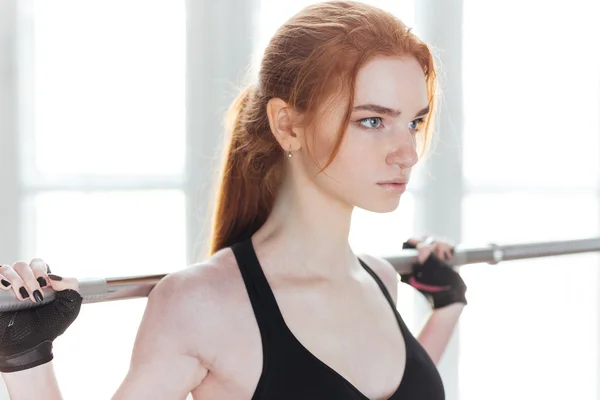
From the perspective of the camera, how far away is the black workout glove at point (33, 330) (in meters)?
1.08

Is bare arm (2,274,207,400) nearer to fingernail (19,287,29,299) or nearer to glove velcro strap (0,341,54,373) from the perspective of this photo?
glove velcro strap (0,341,54,373)

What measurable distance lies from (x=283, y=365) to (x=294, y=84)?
0.45 m

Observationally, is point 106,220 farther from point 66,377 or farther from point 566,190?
point 566,190

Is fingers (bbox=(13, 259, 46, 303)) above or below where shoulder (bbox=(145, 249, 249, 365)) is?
above

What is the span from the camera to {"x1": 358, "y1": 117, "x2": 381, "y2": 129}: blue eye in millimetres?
1296

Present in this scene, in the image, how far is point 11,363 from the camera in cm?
110

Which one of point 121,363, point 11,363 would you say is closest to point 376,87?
point 11,363

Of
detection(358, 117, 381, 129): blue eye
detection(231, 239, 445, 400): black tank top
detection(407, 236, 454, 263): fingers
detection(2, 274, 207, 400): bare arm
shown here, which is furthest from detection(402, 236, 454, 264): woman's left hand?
detection(2, 274, 207, 400): bare arm

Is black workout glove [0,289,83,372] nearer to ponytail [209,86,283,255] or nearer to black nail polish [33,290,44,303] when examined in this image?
black nail polish [33,290,44,303]

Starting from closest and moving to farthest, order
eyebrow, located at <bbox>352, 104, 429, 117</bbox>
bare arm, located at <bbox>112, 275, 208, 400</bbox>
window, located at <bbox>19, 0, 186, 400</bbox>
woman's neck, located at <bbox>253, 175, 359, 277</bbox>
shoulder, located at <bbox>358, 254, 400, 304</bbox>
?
bare arm, located at <bbox>112, 275, 208, 400</bbox>, eyebrow, located at <bbox>352, 104, 429, 117</bbox>, woman's neck, located at <bbox>253, 175, 359, 277</bbox>, shoulder, located at <bbox>358, 254, 400, 304</bbox>, window, located at <bbox>19, 0, 186, 400</bbox>

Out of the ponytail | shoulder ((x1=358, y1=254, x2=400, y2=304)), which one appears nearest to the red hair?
the ponytail

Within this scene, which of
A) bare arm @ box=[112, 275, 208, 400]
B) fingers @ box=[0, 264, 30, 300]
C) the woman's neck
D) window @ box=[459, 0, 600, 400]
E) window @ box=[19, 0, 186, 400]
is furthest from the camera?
window @ box=[459, 0, 600, 400]

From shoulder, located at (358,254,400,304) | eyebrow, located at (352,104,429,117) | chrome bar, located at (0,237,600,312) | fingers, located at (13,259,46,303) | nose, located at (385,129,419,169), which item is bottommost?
shoulder, located at (358,254,400,304)

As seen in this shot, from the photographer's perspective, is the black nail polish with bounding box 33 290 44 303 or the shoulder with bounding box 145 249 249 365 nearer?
the black nail polish with bounding box 33 290 44 303
